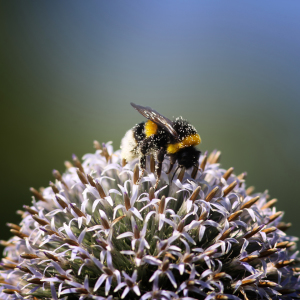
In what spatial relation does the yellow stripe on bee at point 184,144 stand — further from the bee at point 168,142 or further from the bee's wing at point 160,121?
the bee's wing at point 160,121

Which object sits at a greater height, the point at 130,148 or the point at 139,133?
the point at 139,133

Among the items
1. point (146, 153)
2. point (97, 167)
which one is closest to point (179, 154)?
point (146, 153)

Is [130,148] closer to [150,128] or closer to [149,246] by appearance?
[150,128]

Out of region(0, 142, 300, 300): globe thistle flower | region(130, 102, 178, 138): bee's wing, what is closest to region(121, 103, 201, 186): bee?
region(130, 102, 178, 138): bee's wing

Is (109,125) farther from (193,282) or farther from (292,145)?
(193,282)

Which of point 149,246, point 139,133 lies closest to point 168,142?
point 139,133

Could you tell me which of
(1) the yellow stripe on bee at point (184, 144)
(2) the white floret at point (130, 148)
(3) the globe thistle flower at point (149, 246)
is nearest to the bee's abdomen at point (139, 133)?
(2) the white floret at point (130, 148)
